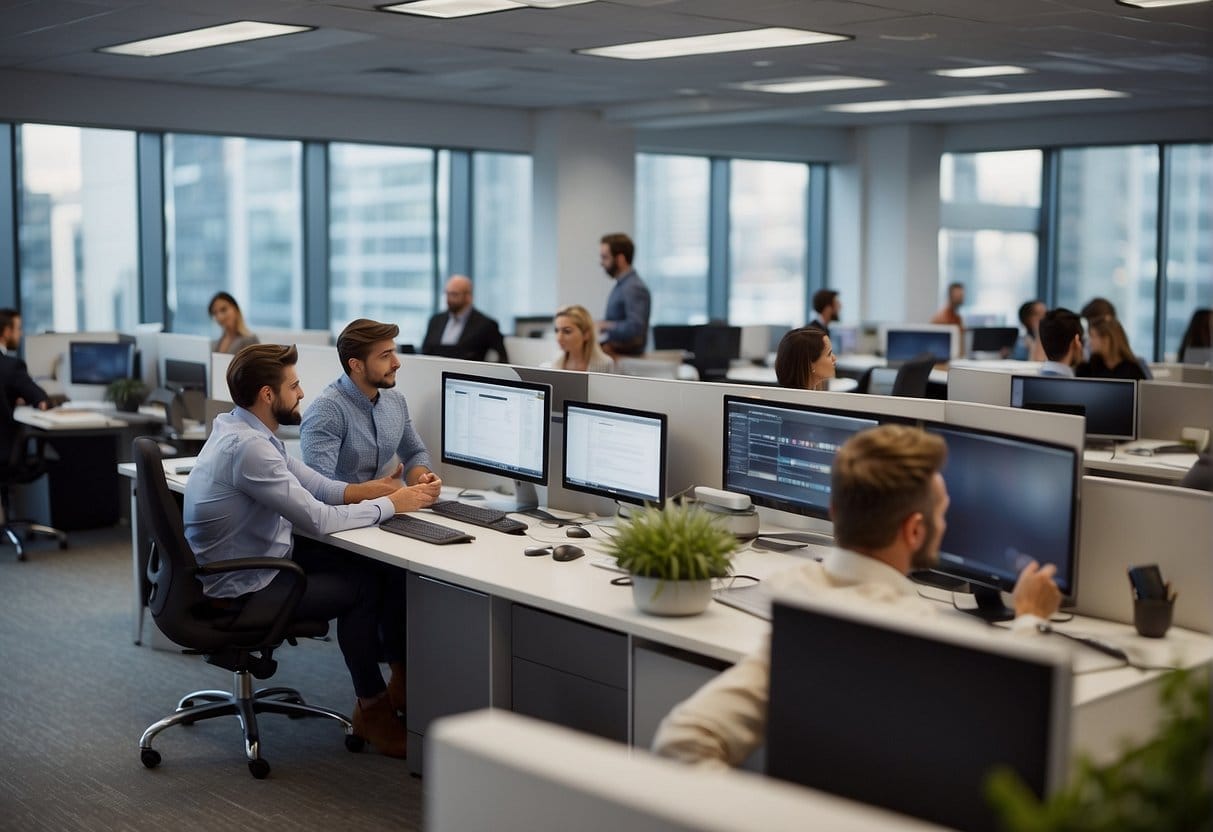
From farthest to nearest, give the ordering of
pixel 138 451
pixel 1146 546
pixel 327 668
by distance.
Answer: pixel 327 668
pixel 138 451
pixel 1146 546

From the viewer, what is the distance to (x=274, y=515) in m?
3.84

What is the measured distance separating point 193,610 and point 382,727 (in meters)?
0.67

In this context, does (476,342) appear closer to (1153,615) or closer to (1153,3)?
(1153,3)

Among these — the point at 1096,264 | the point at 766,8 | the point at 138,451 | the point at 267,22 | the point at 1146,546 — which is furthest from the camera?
the point at 1096,264

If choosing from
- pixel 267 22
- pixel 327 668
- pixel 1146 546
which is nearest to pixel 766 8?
pixel 267 22

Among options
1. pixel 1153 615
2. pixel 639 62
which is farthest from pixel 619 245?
pixel 1153 615

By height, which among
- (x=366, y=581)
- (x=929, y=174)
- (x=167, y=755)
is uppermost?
(x=929, y=174)

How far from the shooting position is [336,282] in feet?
35.9

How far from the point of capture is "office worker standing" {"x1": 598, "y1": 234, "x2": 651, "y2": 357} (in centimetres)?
745

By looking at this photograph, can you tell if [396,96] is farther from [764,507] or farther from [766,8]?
[764,507]

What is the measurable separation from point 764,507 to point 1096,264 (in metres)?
9.94

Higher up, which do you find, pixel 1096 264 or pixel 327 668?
pixel 1096 264

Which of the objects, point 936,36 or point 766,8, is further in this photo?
point 936,36

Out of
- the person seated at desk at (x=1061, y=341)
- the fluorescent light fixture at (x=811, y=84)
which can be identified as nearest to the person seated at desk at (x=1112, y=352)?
the person seated at desk at (x=1061, y=341)
